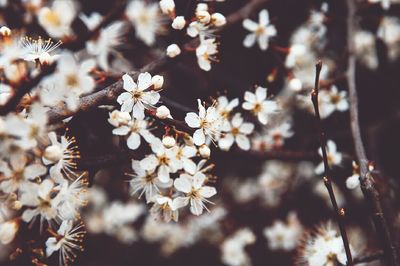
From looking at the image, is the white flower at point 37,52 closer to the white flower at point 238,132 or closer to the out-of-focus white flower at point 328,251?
the white flower at point 238,132

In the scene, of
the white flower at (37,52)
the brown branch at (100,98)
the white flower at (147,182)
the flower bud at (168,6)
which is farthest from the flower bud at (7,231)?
the flower bud at (168,6)

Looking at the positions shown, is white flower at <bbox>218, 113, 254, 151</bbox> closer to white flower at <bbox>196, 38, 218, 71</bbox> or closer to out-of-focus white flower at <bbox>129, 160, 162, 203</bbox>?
white flower at <bbox>196, 38, 218, 71</bbox>

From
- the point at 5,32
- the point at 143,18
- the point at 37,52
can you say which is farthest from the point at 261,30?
the point at 5,32

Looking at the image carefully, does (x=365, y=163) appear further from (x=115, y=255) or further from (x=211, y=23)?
(x=115, y=255)

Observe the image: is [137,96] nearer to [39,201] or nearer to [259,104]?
[39,201]

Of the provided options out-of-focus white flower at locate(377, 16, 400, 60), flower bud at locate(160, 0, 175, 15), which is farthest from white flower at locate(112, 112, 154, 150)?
out-of-focus white flower at locate(377, 16, 400, 60)

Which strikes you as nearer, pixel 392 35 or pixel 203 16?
pixel 203 16

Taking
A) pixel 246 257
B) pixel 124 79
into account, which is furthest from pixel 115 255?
pixel 124 79
